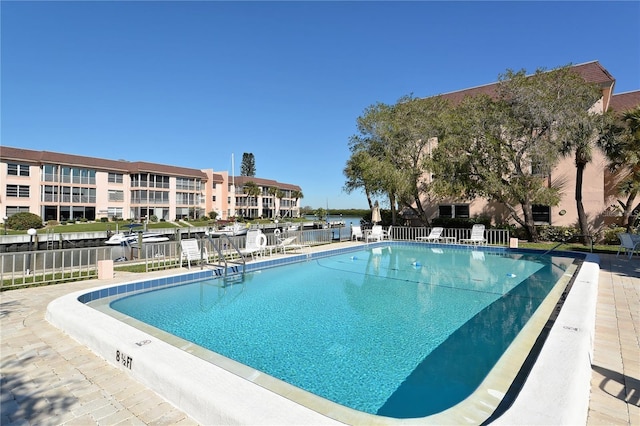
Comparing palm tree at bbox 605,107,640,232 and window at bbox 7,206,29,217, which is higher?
palm tree at bbox 605,107,640,232

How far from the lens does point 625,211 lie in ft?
54.0

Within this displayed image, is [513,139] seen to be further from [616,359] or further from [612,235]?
[616,359]

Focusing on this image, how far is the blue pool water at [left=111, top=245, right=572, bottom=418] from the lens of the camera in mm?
3834

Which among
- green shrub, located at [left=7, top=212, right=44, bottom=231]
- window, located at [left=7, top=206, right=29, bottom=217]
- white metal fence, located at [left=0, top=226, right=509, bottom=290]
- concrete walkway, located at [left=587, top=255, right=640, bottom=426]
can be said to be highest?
window, located at [left=7, top=206, right=29, bottom=217]

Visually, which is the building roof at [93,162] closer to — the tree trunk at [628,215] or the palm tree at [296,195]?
the palm tree at [296,195]

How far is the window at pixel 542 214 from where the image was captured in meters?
20.2

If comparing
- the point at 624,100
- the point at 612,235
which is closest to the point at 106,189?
the point at 612,235

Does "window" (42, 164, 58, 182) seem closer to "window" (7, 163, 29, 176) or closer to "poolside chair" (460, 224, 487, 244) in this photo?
"window" (7, 163, 29, 176)

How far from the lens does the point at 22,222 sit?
29.2 m

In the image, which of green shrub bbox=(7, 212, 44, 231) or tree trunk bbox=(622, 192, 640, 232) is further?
green shrub bbox=(7, 212, 44, 231)

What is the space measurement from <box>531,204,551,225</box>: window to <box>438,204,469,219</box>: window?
4.04m

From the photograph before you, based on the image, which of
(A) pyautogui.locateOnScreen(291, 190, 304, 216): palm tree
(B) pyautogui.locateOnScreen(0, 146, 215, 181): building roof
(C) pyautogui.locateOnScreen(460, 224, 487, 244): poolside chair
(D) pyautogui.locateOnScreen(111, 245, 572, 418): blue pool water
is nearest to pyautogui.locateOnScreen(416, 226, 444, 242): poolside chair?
(C) pyautogui.locateOnScreen(460, 224, 487, 244): poolside chair

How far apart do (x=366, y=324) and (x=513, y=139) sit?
49.2 feet

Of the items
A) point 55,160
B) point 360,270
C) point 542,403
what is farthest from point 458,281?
point 55,160
